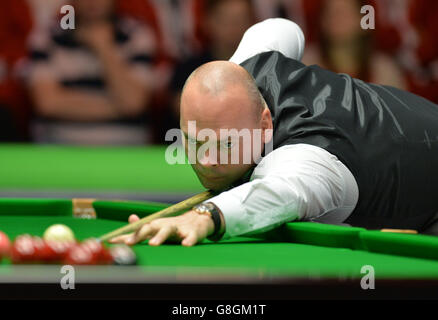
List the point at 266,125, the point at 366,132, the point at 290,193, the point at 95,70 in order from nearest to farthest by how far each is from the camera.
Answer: the point at 290,193, the point at 266,125, the point at 366,132, the point at 95,70

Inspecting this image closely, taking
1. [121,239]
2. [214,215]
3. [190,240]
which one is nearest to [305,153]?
[214,215]

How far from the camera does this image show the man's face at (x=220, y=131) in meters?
2.66

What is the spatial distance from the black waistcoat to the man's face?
0.19 meters

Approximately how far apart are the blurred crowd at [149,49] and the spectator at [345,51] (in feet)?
0.04

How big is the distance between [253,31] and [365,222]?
51.6 inches

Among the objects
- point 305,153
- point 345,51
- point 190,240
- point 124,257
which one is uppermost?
point 345,51

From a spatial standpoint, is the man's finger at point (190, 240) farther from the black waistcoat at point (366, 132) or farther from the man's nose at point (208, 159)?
the black waistcoat at point (366, 132)

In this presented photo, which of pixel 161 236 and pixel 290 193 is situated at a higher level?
pixel 290 193

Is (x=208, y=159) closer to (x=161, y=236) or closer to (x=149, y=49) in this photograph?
(x=161, y=236)

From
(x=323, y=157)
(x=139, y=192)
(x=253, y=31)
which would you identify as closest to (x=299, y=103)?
(x=323, y=157)

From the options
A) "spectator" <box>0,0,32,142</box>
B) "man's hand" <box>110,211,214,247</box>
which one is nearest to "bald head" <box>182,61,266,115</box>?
"man's hand" <box>110,211,214,247</box>

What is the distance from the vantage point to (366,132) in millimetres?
3033

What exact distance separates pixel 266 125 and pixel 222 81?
0.93ft

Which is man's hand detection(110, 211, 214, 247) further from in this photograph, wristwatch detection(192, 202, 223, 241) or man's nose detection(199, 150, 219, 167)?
man's nose detection(199, 150, 219, 167)
